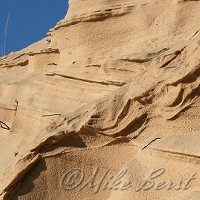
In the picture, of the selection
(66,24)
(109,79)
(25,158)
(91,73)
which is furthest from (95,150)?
(66,24)

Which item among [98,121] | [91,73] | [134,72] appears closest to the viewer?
[98,121]

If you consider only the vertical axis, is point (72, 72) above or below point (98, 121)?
above

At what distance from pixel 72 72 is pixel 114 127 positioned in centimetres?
180

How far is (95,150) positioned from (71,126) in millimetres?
352

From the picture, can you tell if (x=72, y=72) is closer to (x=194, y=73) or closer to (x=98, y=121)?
(x=98, y=121)

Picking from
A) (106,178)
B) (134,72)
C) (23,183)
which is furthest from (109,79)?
(23,183)

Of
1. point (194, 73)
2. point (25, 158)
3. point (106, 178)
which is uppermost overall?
point (194, 73)

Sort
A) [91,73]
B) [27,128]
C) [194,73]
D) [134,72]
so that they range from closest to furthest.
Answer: [194,73] < [134,72] < [91,73] < [27,128]

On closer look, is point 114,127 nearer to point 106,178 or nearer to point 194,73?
point 106,178

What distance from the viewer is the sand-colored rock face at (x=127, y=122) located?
4.17 meters

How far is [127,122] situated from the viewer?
4.54 m

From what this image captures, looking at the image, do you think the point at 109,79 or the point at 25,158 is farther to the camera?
the point at 109,79

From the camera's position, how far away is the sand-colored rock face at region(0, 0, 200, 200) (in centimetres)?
417

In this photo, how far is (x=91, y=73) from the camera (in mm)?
5820
